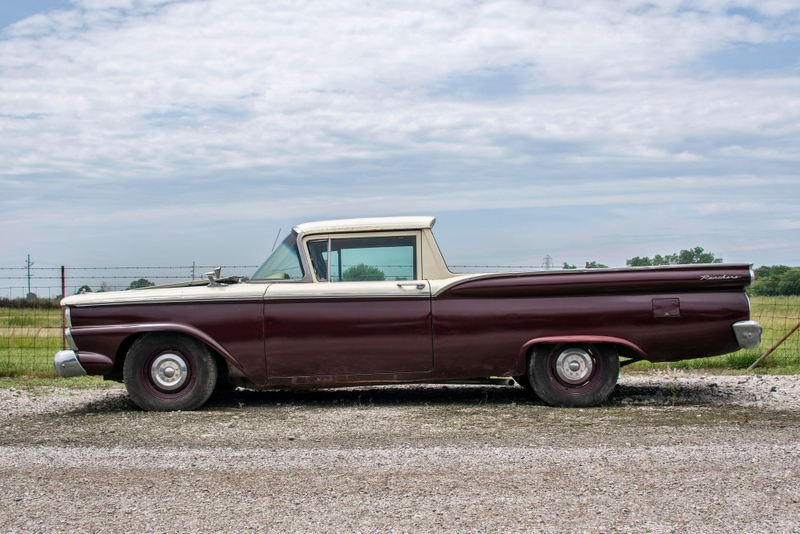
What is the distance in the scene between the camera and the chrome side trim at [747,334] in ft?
19.7

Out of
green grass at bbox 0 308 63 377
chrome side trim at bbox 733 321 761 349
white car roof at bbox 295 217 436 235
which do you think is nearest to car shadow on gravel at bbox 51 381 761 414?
chrome side trim at bbox 733 321 761 349

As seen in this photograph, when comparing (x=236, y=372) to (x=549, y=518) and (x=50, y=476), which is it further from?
(x=549, y=518)

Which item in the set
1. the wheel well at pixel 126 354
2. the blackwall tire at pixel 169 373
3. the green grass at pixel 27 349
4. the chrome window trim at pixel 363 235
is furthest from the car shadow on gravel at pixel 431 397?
the green grass at pixel 27 349

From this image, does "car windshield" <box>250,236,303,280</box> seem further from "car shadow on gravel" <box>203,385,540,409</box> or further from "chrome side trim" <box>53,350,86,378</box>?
"chrome side trim" <box>53,350,86,378</box>

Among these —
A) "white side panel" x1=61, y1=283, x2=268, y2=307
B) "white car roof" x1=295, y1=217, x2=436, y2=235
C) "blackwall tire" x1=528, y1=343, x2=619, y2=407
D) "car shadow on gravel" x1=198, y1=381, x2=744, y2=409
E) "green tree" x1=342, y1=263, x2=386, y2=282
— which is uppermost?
"white car roof" x1=295, y1=217, x2=436, y2=235

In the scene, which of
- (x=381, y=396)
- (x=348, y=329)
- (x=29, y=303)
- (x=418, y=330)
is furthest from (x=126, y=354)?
(x=29, y=303)

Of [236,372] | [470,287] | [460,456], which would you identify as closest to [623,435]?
[460,456]

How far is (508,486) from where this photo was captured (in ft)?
12.6

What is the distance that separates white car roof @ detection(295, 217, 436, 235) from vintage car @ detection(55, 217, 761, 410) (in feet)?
1.83

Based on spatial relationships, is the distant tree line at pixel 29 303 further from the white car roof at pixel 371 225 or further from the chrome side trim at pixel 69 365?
the white car roof at pixel 371 225

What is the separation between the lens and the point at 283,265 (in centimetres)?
655

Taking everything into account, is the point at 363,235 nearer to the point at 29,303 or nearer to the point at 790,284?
the point at 29,303

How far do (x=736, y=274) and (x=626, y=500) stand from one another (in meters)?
3.29

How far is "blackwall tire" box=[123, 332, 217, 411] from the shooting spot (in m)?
6.18
